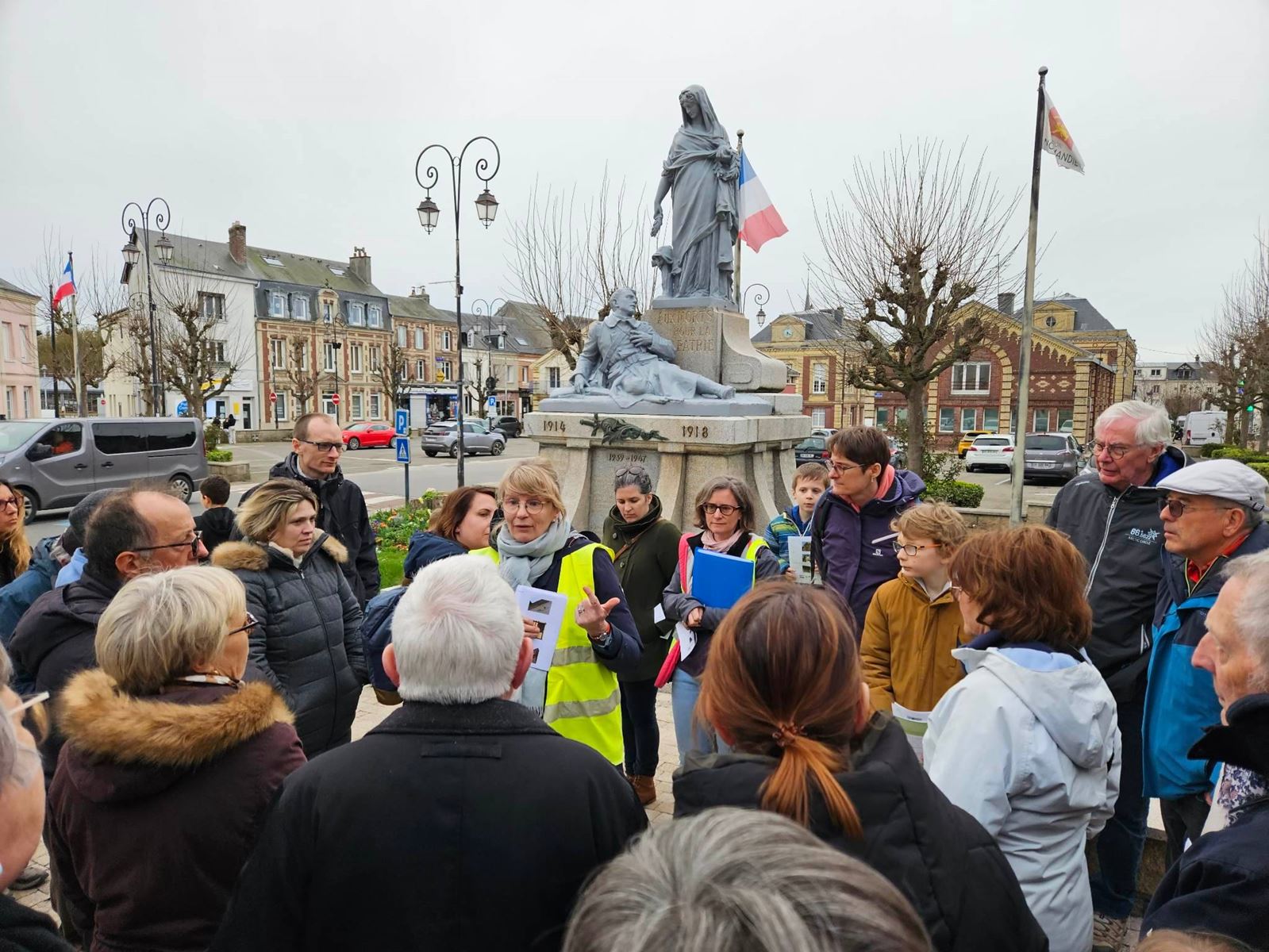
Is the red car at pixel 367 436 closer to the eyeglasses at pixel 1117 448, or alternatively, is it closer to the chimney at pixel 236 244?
the chimney at pixel 236 244

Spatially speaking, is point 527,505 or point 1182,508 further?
point 527,505

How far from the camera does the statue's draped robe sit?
393 inches

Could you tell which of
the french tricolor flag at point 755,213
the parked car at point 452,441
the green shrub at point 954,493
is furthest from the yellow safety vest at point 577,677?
the parked car at point 452,441

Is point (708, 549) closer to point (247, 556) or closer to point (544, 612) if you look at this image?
point (544, 612)

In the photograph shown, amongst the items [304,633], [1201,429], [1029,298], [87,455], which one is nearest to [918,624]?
[304,633]

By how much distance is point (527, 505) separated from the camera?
3.33m

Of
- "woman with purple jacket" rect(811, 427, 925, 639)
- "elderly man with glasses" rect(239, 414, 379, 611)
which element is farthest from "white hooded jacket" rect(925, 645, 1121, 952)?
"elderly man with glasses" rect(239, 414, 379, 611)

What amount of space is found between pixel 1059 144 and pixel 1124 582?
9.67 m

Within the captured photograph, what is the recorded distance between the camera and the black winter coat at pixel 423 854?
152cm

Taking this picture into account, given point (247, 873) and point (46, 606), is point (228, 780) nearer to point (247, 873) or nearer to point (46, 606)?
point (247, 873)

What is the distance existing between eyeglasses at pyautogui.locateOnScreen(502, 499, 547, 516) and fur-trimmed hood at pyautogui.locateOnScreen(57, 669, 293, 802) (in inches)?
60.6

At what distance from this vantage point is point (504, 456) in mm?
33438

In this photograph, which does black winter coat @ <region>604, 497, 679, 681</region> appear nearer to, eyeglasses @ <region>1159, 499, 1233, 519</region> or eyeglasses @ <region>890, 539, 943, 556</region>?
eyeglasses @ <region>890, 539, 943, 556</region>

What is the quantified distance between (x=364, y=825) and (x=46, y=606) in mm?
1831
